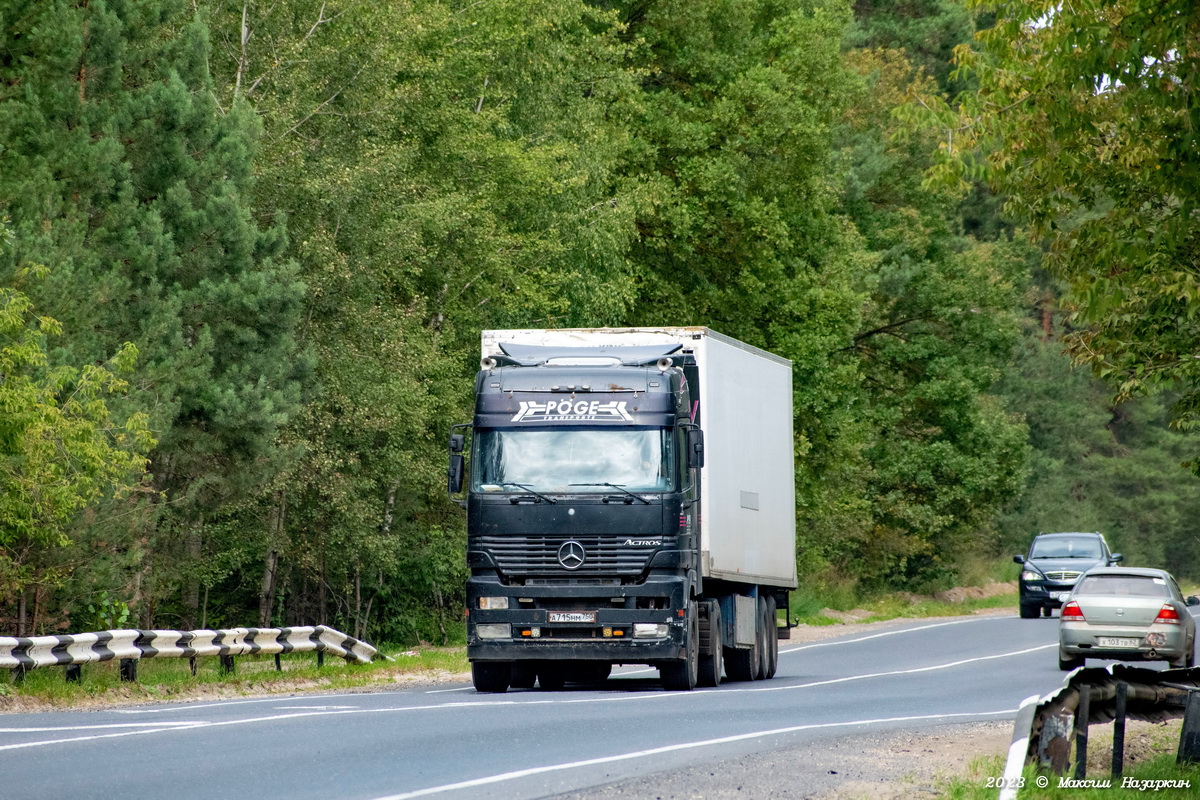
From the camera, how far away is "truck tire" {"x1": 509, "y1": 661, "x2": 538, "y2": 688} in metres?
20.9

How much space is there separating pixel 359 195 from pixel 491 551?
1061 centimetres

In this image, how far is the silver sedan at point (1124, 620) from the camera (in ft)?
80.7

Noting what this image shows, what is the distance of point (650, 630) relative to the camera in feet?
60.7

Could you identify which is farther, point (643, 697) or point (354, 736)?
point (643, 697)

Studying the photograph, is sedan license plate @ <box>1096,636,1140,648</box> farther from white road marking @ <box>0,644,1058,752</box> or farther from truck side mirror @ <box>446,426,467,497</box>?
truck side mirror @ <box>446,426,467,497</box>

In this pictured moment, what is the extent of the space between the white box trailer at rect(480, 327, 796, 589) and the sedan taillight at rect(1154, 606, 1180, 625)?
17.7 feet

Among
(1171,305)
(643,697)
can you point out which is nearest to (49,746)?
(643,697)

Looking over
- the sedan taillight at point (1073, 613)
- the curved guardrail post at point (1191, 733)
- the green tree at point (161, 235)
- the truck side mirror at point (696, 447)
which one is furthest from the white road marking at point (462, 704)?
the green tree at point (161, 235)

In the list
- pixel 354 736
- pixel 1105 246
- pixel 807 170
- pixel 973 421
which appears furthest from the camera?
pixel 973 421

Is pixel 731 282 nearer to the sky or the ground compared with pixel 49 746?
nearer to the sky

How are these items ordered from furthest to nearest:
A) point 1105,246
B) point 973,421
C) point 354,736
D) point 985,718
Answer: point 973,421, point 985,718, point 1105,246, point 354,736

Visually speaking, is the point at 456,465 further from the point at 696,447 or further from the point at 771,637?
the point at 771,637

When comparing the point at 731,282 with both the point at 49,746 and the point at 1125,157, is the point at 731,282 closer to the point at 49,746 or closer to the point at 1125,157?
the point at 1125,157

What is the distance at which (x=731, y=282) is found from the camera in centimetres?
4162
